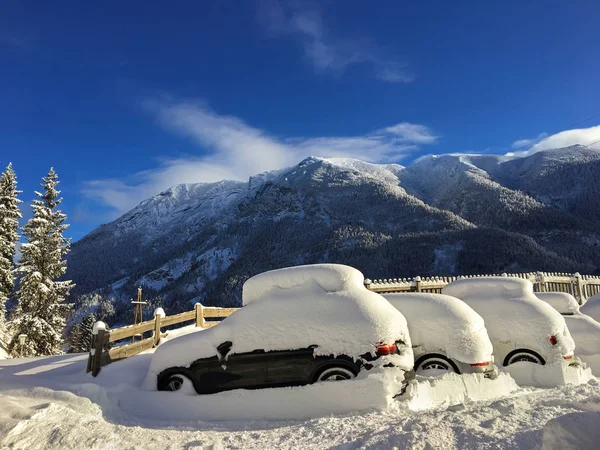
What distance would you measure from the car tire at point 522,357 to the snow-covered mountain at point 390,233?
88.4m

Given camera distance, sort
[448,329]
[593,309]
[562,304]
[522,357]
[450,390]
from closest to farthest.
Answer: [450,390] → [448,329] → [522,357] → [562,304] → [593,309]

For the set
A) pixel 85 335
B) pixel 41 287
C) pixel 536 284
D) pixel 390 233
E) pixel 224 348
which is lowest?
pixel 85 335

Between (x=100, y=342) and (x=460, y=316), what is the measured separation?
6.37m

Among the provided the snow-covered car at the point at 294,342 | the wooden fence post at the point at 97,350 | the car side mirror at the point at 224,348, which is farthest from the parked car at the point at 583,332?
the wooden fence post at the point at 97,350

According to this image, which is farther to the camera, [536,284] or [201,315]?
[536,284]

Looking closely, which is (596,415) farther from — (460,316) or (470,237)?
(470,237)

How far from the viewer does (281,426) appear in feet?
15.2

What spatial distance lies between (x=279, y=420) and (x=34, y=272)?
790 inches

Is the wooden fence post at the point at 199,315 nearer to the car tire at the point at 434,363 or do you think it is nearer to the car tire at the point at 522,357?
the car tire at the point at 434,363

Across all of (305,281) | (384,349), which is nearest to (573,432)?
(384,349)

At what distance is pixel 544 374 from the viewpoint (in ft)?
22.8

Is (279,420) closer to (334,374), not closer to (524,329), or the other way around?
(334,374)

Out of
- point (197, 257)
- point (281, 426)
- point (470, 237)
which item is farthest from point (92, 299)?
point (281, 426)

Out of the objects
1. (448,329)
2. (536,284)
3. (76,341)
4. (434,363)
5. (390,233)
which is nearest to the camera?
(434,363)
